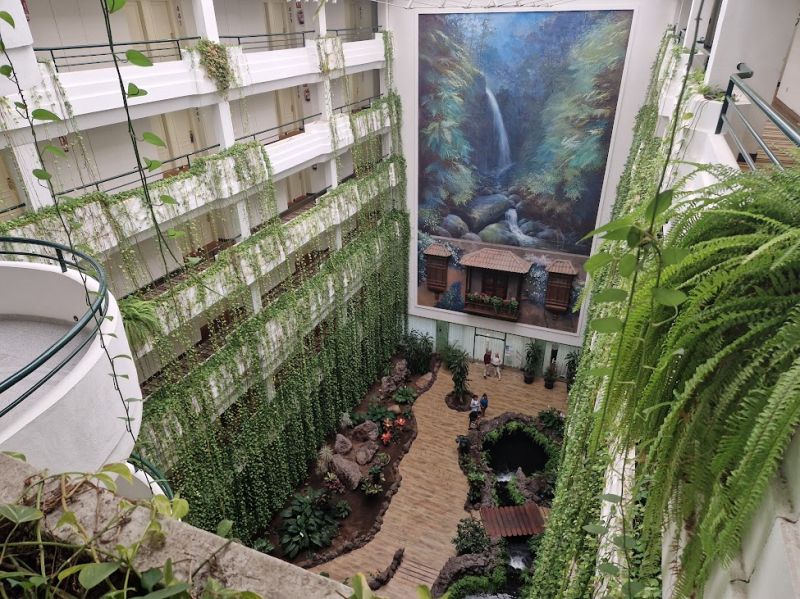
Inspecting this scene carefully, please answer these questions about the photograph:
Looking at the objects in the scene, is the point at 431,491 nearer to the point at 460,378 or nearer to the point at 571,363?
the point at 460,378

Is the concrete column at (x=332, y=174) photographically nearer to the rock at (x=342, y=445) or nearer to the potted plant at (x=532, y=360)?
the rock at (x=342, y=445)

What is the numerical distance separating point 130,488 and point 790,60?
12296 millimetres

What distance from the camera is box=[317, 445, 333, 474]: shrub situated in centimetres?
1518

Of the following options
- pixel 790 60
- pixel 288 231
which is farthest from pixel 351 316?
pixel 790 60

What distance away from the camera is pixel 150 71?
962 cm

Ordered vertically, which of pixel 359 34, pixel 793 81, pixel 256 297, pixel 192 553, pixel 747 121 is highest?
pixel 359 34

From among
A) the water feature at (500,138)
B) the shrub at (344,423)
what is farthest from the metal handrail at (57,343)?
the water feature at (500,138)

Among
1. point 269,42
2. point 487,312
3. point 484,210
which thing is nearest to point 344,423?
point 487,312

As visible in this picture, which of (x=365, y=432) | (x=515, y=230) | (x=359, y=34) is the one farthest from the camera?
(x=515, y=230)

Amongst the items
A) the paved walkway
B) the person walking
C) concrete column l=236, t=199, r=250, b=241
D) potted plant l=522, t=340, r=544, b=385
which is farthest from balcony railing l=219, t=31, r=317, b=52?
potted plant l=522, t=340, r=544, b=385

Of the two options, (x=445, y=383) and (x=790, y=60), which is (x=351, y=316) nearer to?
(x=445, y=383)

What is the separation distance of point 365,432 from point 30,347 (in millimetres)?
11927

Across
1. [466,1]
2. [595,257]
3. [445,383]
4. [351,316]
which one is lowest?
[445,383]

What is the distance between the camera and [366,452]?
621 inches
